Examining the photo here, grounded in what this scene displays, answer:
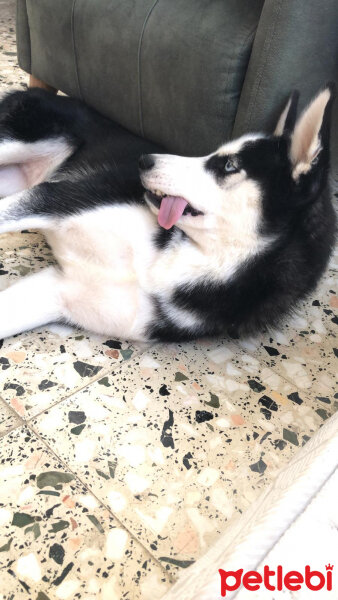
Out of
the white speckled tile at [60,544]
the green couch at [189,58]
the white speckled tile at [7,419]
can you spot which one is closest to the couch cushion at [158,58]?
the green couch at [189,58]

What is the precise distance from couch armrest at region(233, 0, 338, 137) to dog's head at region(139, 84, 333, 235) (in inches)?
7.9

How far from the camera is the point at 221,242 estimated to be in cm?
127

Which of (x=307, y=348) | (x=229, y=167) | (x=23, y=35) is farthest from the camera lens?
(x=23, y=35)

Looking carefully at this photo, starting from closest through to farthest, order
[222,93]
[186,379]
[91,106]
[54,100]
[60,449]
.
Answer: [60,449], [186,379], [222,93], [54,100], [91,106]

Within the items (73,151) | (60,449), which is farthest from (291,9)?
(60,449)

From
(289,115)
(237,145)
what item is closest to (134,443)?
(237,145)

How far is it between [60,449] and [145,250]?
0.55 m

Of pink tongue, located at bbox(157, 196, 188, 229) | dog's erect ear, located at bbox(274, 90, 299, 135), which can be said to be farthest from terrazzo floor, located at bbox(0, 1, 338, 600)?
dog's erect ear, located at bbox(274, 90, 299, 135)

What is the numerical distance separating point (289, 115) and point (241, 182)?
0.27 meters

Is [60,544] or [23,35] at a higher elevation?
[23,35]

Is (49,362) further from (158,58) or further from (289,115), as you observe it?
(158,58)

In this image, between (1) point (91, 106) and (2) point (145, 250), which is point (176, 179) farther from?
(1) point (91, 106)

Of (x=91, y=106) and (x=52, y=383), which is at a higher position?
(x=91, y=106)

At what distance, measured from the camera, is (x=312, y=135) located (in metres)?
1.13
